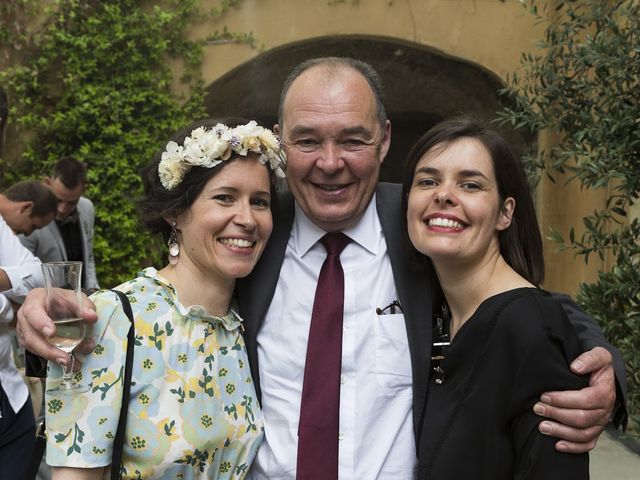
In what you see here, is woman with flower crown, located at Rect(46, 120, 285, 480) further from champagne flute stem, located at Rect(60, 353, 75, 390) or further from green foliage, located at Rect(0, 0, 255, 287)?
green foliage, located at Rect(0, 0, 255, 287)

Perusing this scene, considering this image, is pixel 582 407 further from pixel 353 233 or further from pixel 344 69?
pixel 344 69

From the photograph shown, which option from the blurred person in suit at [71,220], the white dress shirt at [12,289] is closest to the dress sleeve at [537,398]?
the white dress shirt at [12,289]

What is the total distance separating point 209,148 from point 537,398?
981 millimetres

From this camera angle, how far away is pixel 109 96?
6297 millimetres

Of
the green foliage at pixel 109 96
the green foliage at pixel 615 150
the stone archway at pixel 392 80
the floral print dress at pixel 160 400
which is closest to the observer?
the floral print dress at pixel 160 400

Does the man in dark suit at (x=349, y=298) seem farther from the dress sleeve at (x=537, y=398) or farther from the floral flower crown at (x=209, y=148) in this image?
the floral flower crown at (x=209, y=148)

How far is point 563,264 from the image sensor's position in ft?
21.3

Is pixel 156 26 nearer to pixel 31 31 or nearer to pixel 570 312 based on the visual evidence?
pixel 31 31

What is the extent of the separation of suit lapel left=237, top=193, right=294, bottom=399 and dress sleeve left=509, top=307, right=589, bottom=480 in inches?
28.9

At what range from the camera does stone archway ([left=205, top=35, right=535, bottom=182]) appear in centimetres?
663

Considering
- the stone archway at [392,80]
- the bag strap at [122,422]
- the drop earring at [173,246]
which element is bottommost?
the bag strap at [122,422]

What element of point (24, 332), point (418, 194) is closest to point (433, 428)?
point (418, 194)

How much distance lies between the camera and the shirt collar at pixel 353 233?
2.20m

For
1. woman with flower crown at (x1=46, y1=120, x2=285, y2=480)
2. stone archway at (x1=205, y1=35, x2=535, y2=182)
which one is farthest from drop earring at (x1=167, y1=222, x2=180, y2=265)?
stone archway at (x1=205, y1=35, x2=535, y2=182)
